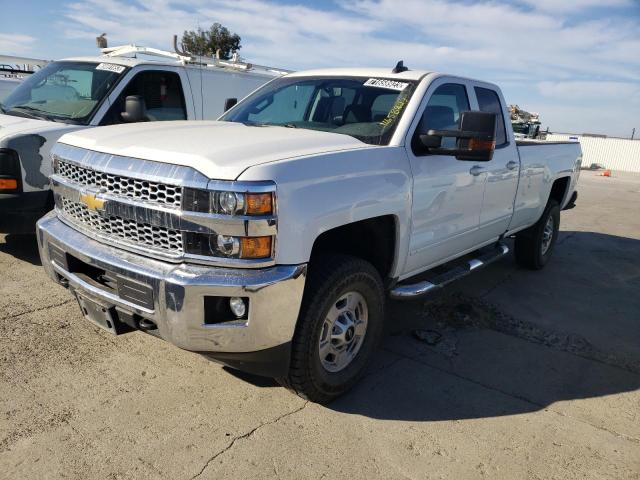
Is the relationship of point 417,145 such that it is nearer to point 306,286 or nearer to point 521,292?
point 306,286

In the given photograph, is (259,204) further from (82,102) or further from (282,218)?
(82,102)

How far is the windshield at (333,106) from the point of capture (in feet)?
11.7

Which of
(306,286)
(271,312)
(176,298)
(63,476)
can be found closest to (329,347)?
(306,286)

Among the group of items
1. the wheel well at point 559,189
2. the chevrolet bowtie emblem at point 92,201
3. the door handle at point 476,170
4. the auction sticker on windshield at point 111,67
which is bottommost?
the wheel well at point 559,189

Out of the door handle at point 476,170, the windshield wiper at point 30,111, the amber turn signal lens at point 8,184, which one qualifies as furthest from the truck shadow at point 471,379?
the windshield wiper at point 30,111

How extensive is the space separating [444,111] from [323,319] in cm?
201

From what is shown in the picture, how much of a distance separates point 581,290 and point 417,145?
10.8 feet

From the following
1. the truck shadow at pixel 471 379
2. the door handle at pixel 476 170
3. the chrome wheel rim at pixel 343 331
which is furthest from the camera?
the door handle at pixel 476 170

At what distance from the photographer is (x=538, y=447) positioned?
2.88 meters

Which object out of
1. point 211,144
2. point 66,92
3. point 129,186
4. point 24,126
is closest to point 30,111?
point 66,92

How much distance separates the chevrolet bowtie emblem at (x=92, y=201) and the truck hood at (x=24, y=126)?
7.34ft

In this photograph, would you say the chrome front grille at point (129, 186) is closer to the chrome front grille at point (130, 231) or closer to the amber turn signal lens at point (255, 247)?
the chrome front grille at point (130, 231)

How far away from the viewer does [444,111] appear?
157 inches

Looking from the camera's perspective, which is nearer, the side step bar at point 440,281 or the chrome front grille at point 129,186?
the chrome front grille at point 129,186
